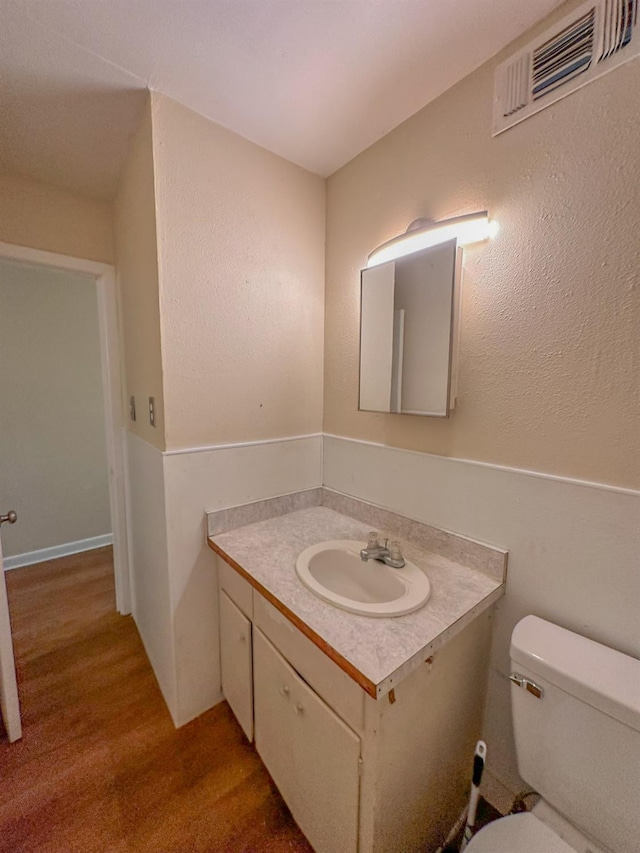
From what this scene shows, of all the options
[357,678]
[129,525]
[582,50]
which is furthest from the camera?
[129,525]

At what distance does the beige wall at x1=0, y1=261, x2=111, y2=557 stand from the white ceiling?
1387 millimetres

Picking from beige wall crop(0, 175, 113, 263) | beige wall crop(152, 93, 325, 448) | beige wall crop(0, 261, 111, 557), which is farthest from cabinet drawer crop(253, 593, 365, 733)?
beige wall crop(0, 261, 111, 557)

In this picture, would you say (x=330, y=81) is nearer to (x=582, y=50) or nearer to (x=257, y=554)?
(x=582, y=50)

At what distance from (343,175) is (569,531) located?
5.38ft

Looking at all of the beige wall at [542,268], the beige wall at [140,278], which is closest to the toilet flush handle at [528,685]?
the beige wall at [542,268]

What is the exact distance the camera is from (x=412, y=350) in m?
1.20

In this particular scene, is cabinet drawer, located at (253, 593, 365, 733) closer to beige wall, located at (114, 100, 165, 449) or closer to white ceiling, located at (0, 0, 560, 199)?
beige wall, located at (114, 100, 165, 449)

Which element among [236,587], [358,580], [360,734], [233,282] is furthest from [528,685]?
[233,282]

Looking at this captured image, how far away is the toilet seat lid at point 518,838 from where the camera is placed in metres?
0.72

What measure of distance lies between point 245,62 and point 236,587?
1.73 m

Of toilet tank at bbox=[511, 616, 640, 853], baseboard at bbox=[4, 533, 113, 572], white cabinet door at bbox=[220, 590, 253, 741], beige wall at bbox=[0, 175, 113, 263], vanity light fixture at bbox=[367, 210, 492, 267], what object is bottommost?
baseboard at bbox=[4, 533, 113, 572]

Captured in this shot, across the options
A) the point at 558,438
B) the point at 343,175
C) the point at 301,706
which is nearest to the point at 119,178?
the point at 343,175

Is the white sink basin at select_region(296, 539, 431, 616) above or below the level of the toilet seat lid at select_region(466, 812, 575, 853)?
above

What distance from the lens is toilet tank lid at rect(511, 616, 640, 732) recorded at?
702 mm
